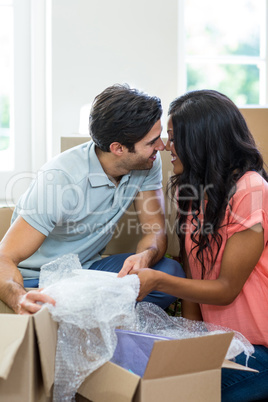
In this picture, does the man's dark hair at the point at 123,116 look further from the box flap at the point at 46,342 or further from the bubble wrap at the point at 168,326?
the box flap at the point at 46,342

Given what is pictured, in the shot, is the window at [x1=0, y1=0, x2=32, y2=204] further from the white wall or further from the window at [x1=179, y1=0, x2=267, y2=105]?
the window at [x1=179, y1=0, x2=267, y2=105]

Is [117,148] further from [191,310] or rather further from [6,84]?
[6,84]

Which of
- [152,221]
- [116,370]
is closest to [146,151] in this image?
[152,221]

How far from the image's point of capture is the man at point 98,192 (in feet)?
4.76

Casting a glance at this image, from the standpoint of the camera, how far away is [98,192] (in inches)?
62.2

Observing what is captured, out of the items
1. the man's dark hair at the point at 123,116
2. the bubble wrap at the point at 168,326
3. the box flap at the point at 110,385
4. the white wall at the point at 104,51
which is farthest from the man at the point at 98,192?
the white wall at the point at 104,51

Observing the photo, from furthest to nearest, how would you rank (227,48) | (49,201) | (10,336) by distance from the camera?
1. (227,48)
2. (49,201)
3. (10,336)

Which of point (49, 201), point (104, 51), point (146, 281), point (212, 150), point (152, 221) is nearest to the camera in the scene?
point (146, 281)

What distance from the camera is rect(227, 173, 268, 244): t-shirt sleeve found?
4.05 ft

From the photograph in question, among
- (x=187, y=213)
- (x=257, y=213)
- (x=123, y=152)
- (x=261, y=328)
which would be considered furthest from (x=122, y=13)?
(x=261, y=328)

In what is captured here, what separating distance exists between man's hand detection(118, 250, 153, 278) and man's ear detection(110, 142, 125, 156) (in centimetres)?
31

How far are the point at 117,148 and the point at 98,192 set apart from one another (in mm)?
145

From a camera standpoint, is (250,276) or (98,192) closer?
(250,276)

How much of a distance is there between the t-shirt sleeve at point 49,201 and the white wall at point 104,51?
1010 millimetres
